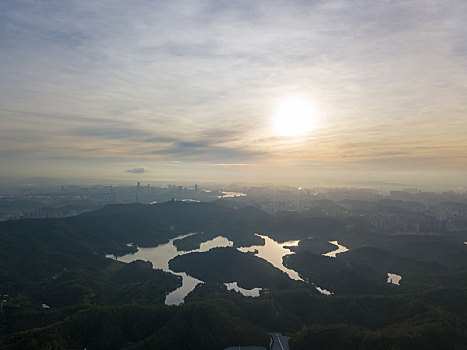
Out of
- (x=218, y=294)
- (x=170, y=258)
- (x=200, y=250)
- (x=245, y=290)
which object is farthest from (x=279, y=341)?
(x=200, y=250)

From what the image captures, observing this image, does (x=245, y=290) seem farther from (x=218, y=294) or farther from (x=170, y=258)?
(x=170, y=258)

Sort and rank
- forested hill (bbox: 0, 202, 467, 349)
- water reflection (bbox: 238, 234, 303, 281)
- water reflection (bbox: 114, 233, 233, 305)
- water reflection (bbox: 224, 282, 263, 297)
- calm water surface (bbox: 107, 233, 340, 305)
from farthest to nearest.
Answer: water reflection (bbox: 238, 234, 303, 281)
calm water surface (bbox: 107, 233, 340, 305)
water reflection (bbox: 224, 282, 263, 297)
water reflection (bbox: 114, 233, 233, 305)
forested hill (bbox: 0, 202, 467, 349)

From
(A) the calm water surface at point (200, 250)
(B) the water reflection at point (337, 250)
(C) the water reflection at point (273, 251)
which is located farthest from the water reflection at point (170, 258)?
(B) the water reflection at point (337, 250)

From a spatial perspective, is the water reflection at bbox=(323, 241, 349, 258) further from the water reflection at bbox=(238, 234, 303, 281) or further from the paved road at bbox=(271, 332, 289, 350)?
the paved road at bbox=(271, 332, 289, 350)

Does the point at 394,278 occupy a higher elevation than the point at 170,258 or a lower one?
higher

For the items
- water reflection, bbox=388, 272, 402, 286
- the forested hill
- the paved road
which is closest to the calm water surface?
the forested hill
